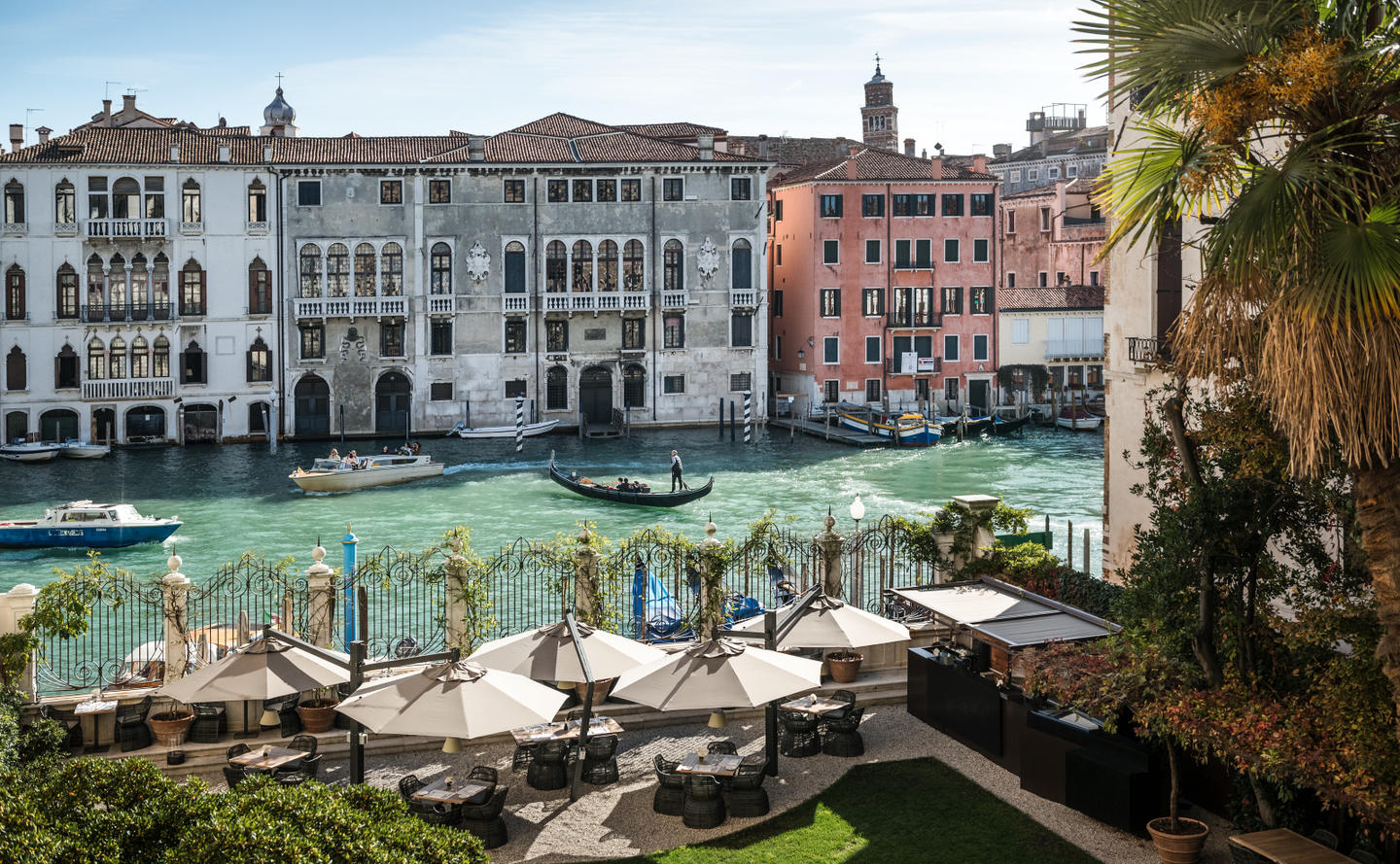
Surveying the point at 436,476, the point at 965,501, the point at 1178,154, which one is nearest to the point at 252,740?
the point at 965,501

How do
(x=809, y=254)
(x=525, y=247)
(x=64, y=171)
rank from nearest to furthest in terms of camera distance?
(x=64, y=171)
(x=525, y=247)
(x=809, y=254)

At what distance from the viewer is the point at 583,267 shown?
1833 inches

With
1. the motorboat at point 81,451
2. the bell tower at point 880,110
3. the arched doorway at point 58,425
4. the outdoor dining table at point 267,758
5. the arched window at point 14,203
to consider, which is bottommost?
the outdoor dining table at point 267,758

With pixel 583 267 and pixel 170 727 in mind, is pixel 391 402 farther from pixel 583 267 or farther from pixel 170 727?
pixel 170 727

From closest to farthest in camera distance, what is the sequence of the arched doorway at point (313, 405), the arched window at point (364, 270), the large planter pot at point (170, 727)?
the large planter pot at point (170, 727), the arched doorway at point (313, 405), the arched window at point (364, 270)

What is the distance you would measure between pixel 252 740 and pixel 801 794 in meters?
4.47

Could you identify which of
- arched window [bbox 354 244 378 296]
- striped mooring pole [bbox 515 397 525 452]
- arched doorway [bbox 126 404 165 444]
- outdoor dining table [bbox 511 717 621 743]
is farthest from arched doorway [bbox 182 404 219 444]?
outdoor dining table [bbox 511 717 621 743]

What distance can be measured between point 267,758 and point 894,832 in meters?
4.70

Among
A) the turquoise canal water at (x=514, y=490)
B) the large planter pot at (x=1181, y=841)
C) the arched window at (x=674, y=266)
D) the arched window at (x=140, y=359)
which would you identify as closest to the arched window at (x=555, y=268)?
the arched window at (x=674, y=266)

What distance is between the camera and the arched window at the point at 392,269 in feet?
149

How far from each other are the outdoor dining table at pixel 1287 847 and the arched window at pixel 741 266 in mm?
39374

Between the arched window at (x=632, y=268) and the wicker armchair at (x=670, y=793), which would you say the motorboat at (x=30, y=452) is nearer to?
the arched window at (x=632, y=268)

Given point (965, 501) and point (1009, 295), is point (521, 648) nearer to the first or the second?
point (965, 501)

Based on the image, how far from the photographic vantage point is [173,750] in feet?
37.1
